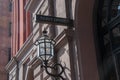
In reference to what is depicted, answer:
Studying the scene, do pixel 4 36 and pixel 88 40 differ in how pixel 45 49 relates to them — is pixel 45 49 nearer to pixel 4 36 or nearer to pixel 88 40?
pixel 88 40

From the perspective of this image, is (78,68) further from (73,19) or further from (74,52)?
(73,19)

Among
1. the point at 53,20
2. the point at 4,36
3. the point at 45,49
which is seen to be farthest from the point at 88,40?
the point at 4,36

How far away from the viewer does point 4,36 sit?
3359 cm

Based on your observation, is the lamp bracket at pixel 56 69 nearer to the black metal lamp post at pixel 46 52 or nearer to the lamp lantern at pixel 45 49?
the black metal lamp post at pixel 46 52

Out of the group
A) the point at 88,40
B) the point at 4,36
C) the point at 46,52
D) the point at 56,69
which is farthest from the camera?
the point at 4,36

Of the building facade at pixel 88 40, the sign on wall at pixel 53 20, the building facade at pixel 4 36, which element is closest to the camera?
the building facade at pixel 88 40

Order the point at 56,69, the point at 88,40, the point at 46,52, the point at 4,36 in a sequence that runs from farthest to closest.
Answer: the point at 4,36 → the point at 56,69 → the point at 88,40 → the point at 46,52

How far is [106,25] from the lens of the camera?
8172 millimetres

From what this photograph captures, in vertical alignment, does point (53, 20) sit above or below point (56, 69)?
above

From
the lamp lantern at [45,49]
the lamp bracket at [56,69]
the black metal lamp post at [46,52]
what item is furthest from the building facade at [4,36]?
the lamp lantern at [45,49]

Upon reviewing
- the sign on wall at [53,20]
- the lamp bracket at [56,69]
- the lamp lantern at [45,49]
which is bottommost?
the lamp bracket at [56,69]

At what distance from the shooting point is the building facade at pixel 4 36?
31.9m

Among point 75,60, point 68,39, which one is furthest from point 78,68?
point 68,39

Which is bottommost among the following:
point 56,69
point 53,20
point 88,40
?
point 56,69
